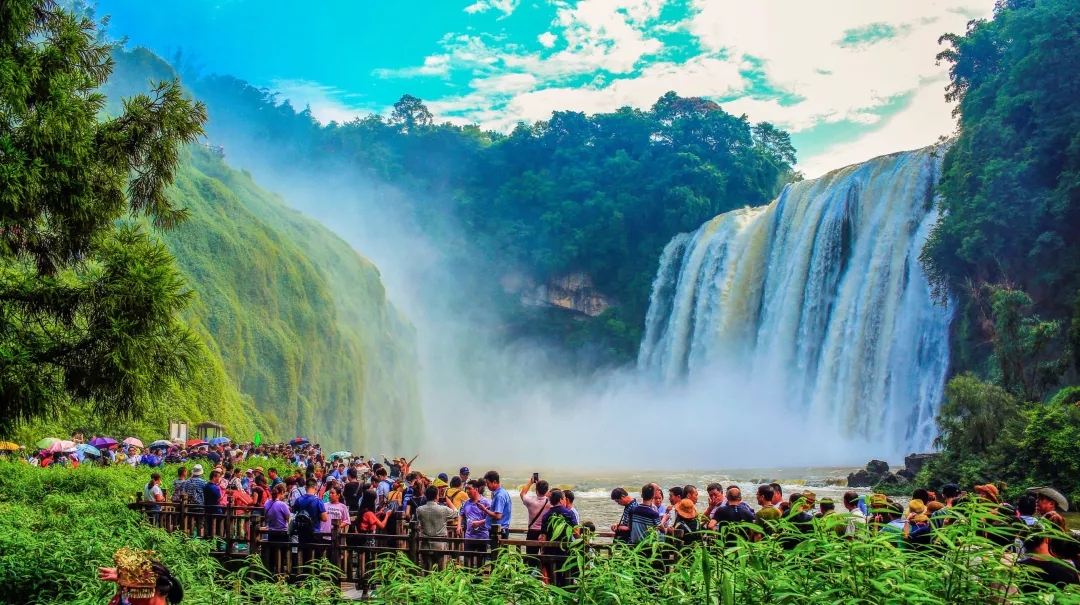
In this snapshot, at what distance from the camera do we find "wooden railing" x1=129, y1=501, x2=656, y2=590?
7.49 meters

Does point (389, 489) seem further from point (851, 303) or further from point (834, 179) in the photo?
point (834, 179)

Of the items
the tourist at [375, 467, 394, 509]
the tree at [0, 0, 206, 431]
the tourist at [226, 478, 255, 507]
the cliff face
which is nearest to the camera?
the tree at [0, 0, 206, 431]

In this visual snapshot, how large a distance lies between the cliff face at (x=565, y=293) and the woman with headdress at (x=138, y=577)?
5988 centimetres

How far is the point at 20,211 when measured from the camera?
866 centimetres

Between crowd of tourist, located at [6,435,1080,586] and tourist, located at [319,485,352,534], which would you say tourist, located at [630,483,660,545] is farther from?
tourist, located at [319,485,352,534]

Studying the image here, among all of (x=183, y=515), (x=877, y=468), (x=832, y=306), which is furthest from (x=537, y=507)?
(x=832, y=306)

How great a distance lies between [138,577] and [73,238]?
5950mm

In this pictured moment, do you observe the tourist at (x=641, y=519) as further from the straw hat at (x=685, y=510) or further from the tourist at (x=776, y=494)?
the tourist at (x=776, y=494)

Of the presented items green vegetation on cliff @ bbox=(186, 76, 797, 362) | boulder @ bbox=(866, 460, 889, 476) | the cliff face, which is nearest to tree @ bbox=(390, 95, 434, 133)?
green vegetation on cliff @ bbox=(186, 76, 797, 362)

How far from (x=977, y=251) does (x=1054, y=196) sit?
9.69 ft

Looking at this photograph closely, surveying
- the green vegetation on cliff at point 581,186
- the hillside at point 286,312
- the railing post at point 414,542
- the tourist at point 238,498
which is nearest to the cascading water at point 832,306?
the green vegetation on cliff at point 581,186

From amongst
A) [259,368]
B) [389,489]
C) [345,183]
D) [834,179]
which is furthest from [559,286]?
[389,489]

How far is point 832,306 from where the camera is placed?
126 feet

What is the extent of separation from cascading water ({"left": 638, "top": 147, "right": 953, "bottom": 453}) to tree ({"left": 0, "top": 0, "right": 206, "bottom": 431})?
28984mm
